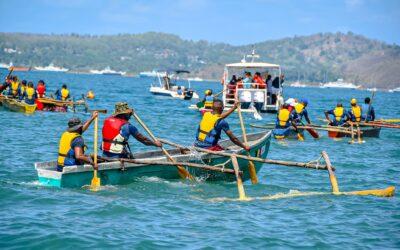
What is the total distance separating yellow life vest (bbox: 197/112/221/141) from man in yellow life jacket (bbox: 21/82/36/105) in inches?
763

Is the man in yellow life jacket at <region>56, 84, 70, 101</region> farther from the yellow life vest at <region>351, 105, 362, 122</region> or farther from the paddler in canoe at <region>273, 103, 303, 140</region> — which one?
the yellow life vest at <region>351, 105, 362, 122</region>

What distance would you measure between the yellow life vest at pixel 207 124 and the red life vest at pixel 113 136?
2.46m

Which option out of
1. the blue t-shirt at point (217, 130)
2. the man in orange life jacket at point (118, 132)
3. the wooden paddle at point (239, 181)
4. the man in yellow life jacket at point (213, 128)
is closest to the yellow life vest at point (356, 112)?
the man in yellow life jacket at point (213, 128)

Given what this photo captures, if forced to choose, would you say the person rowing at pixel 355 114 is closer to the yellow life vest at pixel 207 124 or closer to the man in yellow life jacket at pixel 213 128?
the man in yellow life jacket at pixel 213 128

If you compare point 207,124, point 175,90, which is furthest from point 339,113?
point 175,90

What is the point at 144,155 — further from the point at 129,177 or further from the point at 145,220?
the point at 145,220

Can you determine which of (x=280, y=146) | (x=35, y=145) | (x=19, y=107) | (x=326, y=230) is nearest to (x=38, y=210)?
(x=326, y=230)

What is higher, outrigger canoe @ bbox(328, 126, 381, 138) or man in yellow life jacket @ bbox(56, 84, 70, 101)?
man in yellow life jacket @ bbox(56, 84, 70, 101)

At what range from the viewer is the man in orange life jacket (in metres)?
15.8

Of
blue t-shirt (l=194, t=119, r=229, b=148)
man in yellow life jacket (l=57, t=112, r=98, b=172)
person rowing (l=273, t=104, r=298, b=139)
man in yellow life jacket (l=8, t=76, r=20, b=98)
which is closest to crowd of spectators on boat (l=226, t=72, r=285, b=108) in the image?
man in yellow life jacket (l=8, t=76, r=20, b=98)

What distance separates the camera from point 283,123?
27641 mm

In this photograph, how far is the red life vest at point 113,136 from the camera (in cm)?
1578

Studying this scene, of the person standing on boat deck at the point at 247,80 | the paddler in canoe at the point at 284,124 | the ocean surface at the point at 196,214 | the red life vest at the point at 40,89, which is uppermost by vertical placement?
the person standing on boat deck at the point at 247,80

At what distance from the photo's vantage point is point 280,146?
2675 centimetres
